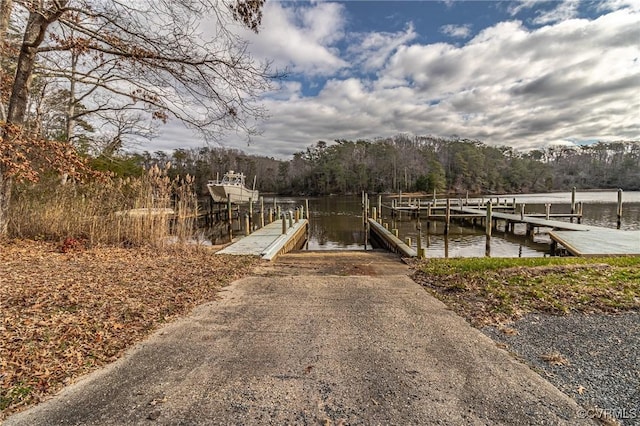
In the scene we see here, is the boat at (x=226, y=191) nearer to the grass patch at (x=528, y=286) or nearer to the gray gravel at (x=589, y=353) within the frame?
the grass patch at (x=528, y=286)

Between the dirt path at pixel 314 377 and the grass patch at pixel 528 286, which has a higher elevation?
the grass patch at pixel 528 286

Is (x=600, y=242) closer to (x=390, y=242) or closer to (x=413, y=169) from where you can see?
(x=390, y=242)

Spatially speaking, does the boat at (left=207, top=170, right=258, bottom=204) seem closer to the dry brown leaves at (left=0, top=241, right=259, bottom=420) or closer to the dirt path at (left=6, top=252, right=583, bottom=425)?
the dry brown leaves at (left=0, top=241, right=259, bottom=420)

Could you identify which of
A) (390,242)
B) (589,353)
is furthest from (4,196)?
(390,242)

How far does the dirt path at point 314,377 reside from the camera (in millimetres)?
2090

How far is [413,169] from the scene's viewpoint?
221 feet

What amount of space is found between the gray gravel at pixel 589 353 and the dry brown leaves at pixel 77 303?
3631mm

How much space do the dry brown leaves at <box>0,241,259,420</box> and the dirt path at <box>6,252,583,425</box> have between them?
0.25 meters

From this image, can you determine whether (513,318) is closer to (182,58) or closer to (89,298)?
(89,298)

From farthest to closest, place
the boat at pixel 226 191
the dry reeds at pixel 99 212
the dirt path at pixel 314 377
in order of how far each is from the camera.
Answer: the boat at pixel 226 191, the dry reeds at pixel 99 212, the dirt path at pixel 314 377

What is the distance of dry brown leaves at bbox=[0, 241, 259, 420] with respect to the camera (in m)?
2.49

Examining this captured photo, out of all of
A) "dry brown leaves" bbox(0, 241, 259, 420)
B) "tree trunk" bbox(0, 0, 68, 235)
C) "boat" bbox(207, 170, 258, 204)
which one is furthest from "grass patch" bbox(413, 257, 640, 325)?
"boat" bbox(207, 170, 258, 204)

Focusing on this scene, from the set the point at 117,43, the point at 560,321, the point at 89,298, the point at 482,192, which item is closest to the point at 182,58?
the point at 117,43

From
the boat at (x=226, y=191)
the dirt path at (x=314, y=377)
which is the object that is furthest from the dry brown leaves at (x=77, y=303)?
the boat at (x=226, y=191)
